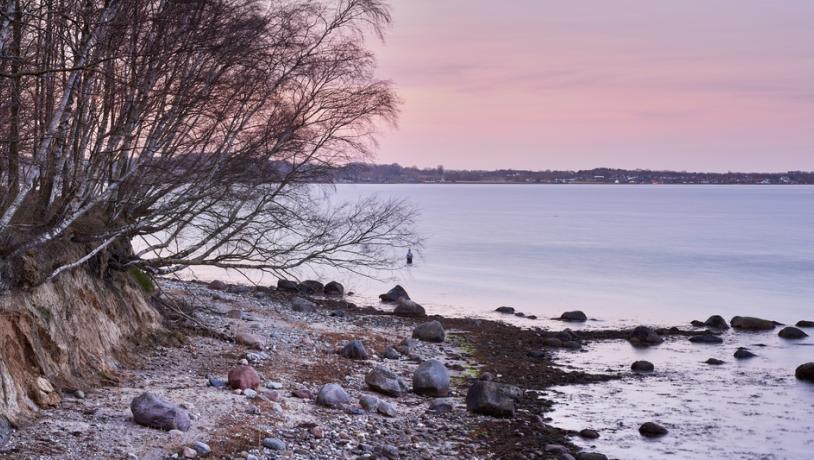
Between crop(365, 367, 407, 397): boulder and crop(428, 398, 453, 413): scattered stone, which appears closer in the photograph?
crop(428, 398, 453, 413): scattered stone

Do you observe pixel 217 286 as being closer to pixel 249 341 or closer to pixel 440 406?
pixel 249 341

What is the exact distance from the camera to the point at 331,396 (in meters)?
13.1

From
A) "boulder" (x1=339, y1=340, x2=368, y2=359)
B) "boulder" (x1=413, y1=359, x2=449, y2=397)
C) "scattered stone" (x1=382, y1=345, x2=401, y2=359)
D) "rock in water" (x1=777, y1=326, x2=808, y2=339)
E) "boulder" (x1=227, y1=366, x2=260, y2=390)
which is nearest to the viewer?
"boulder" (x1=227, y1=366, x2=260, y2=390)

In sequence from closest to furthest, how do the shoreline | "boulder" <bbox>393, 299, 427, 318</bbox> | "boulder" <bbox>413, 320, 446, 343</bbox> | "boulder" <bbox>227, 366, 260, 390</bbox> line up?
the shoreline
"boulder" <bbox>227, 366, 260, 390</bbox>
"boulder" <bbox>413, 320, 446, 343</bbox>
"boulder" <bbox>393, 299, 427, 318</bbox>

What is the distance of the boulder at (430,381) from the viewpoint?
51.9 feet

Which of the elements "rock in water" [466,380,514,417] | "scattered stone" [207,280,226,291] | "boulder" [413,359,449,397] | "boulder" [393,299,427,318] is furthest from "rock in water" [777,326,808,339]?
"scattered stone" [207,280,226,291]

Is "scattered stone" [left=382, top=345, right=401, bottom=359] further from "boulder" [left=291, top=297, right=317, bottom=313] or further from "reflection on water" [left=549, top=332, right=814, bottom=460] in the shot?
"boulder" [left=291, top=297, right=317, bottom=313]

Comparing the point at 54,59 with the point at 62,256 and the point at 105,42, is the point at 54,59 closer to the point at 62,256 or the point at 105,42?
the point at 105,42

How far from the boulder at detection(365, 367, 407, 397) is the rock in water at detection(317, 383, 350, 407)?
1.75 metres

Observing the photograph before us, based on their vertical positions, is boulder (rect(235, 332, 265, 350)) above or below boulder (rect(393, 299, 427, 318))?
above

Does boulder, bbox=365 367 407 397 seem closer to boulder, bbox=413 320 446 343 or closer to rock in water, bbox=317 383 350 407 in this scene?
rock in water, bbox=317 383 350 407

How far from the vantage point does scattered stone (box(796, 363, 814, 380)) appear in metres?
21.5

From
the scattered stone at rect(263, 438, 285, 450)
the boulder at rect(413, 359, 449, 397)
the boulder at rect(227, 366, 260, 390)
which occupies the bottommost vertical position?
the boulder at rect(413, 359, 449, 397)

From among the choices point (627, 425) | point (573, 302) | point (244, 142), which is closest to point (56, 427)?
point (244, 142)
